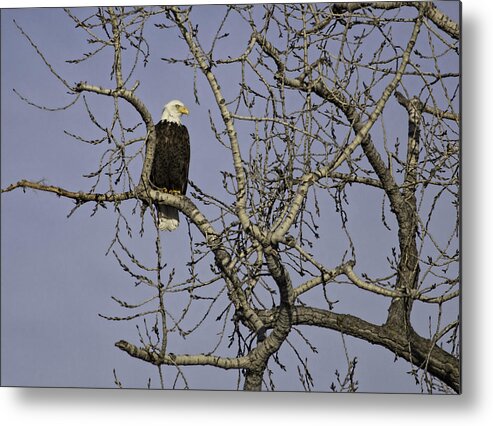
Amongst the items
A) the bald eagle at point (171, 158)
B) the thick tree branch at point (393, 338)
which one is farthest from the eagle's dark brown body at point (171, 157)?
the thick tree branch at point (393, 338)

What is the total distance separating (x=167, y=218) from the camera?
3943mm

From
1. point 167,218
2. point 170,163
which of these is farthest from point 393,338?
point 170,163

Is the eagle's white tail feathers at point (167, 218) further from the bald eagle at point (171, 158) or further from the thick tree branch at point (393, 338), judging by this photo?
the thick tree branch at point (393, 338)

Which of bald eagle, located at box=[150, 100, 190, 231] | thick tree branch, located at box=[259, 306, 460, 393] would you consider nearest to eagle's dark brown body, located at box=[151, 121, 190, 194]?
bald eagle, located at box=[150, 100, 190, 231]

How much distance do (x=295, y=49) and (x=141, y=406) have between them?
145cm

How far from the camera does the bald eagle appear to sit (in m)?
3.85

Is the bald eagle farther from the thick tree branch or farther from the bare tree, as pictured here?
the thick tree branch

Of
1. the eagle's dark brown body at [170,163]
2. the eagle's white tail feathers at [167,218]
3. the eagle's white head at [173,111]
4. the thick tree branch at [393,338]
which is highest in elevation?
the eagle's white head at [173,111]

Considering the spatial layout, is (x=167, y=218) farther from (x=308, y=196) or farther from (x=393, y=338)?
(x=393, y=338)

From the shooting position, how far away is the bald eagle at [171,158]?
12.6 ft

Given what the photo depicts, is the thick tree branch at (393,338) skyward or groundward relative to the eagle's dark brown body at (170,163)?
groundward

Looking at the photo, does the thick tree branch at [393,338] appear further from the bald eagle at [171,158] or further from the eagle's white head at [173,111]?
the eagle's white head at [173,111]

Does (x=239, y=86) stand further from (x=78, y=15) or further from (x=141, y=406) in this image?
(x=141, y=406)

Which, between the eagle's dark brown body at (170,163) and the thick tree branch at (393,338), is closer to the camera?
the thick tree branch at (393,338)
